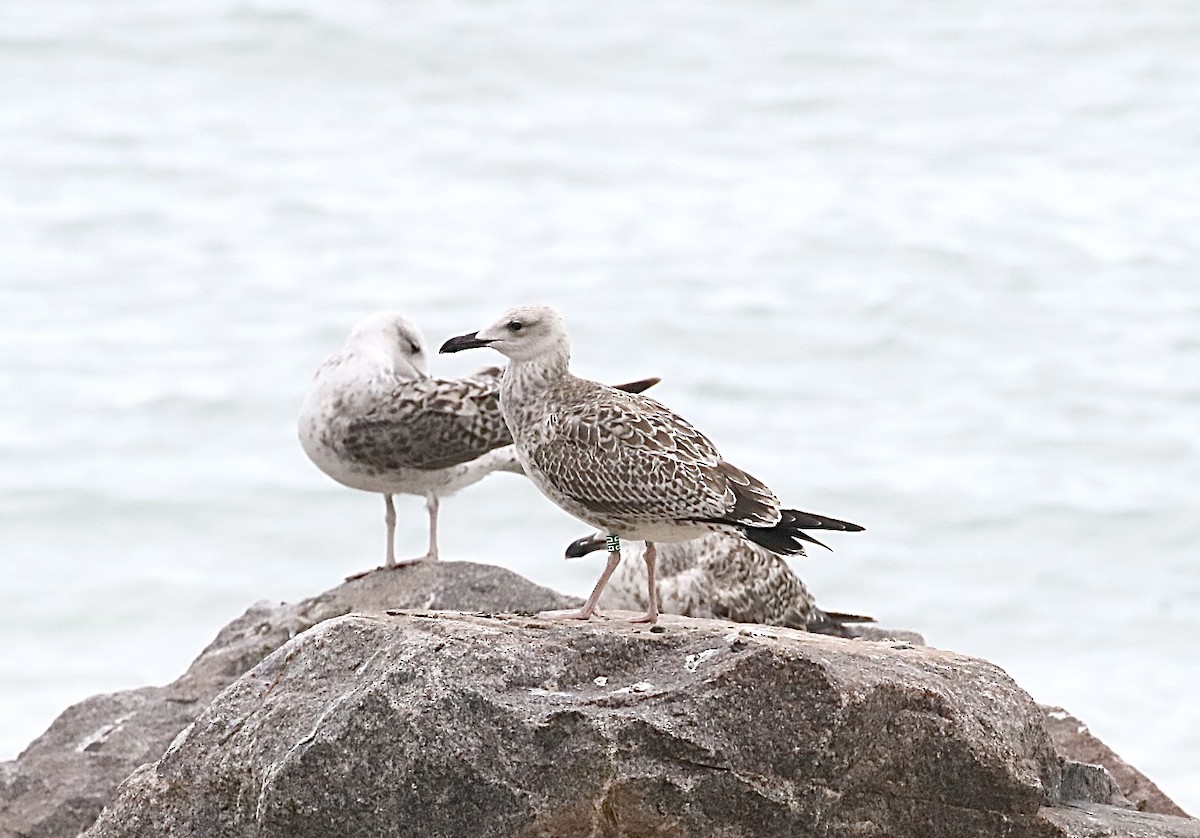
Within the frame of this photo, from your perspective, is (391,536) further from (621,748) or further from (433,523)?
(621,748)

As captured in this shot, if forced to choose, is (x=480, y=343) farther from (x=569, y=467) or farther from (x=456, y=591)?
(x=456, y=591)

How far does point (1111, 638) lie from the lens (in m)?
14.1

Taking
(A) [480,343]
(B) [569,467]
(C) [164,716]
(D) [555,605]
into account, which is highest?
(A) [480,343]

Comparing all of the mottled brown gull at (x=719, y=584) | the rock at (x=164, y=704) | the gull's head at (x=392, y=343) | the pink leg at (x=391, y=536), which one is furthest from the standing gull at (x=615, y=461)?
the gull's head at (x=392, y=343)

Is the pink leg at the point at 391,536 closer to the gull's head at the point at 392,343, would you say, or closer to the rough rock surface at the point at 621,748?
the gull's head at the point at 392,343

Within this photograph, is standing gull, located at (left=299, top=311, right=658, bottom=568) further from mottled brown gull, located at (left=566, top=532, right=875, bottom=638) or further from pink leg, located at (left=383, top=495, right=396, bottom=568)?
mottled brown gull, located at (left=566, top=532, right=875, bottom=638)

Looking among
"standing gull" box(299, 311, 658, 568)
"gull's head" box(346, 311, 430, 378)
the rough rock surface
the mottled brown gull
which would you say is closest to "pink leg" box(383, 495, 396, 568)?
"standing gull" box(299, 311, 658, 568)

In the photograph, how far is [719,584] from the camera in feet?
27.9

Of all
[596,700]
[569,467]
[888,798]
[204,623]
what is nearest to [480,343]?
[569,467]

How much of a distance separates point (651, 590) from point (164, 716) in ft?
8.91

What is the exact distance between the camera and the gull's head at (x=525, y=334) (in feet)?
19.9

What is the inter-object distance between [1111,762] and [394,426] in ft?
11.1

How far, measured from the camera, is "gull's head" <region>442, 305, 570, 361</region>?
19.9 feet

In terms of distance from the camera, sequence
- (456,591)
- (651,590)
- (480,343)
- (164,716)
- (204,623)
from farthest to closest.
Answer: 1. (204,623)
2. (456,591)
3. (164,716)
4. (480,343)
5. (651,590)
